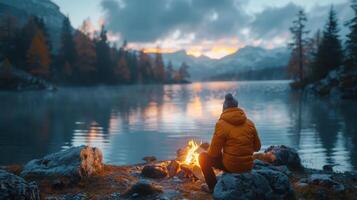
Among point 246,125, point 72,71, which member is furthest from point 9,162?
point 72,71

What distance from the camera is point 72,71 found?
104 meters

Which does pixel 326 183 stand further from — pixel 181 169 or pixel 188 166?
pixel 181 169

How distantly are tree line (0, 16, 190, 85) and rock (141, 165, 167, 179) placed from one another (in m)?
70.9

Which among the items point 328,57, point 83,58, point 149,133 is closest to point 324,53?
point 328,57

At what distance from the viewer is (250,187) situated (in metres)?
7.62

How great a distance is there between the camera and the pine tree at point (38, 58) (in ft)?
275

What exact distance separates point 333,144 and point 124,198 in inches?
564

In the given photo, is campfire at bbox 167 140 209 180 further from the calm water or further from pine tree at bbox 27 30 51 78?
pine tree at bbox 27 30 51 78

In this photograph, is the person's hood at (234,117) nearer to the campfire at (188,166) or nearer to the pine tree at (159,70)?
the campfire at (188,166)

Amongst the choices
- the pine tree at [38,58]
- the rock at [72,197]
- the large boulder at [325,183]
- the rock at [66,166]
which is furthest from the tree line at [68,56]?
the large boulder at [325,183]

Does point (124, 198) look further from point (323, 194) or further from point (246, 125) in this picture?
point (323, 194)

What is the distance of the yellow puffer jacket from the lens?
755 cm

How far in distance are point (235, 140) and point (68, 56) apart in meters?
103

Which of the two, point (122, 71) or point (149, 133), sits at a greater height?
Result: point (122, 71)
